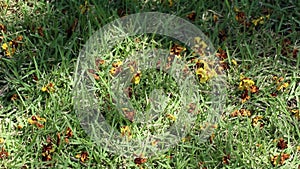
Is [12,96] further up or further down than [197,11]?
further down

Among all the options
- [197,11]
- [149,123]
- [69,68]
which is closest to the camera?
[149,123]

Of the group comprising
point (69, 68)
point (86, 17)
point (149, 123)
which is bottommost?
point (149, 123)

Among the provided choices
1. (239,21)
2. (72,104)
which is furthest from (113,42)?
(239,21)

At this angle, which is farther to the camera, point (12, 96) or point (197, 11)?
point (197, 11)

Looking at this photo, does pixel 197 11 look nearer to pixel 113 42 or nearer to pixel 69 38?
pixel 113 42

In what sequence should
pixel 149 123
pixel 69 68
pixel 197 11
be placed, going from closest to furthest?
pixel 149 123 < pixel 69 68 < pixel 197 11

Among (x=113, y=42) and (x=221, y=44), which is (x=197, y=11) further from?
(x=113, y=42)
